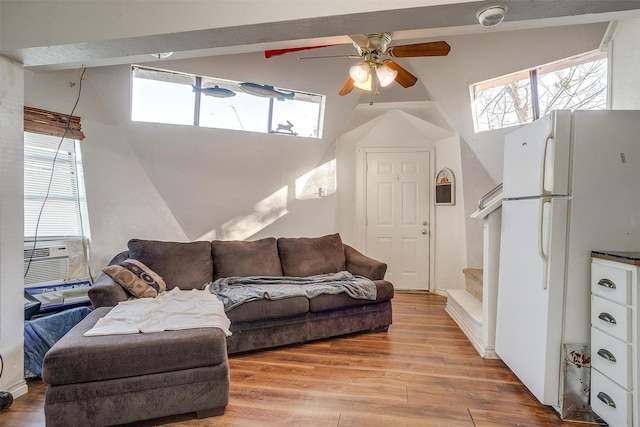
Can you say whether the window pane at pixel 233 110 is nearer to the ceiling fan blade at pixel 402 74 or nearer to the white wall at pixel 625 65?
the ceiling fan blade at pixel 402 74

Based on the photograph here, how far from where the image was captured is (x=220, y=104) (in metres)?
3.92

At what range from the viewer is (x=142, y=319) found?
2133 millimetres

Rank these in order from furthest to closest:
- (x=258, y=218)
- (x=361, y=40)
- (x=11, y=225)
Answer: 1. (x=258, y=218)
2. (x=361, y=40)
3. (x=11, y=225)

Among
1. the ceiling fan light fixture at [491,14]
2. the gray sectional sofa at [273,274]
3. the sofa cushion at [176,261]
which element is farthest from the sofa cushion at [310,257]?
the ceiling fan light fixture at [491,14]

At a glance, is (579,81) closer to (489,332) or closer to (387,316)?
(489,332)

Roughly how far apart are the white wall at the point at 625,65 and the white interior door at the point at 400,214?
2263 millimetres

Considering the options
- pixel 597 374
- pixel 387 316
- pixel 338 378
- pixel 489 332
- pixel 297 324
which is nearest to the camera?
pixel 597 374

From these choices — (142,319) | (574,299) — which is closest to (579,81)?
(574,299)

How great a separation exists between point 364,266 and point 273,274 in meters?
0.97

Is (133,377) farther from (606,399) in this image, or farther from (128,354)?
(606,399)

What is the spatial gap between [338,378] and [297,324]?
69 cm

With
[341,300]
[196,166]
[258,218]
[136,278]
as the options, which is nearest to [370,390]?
[341,300]

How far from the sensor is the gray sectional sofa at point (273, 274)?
2.77m

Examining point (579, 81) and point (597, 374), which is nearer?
point (597, 374)
